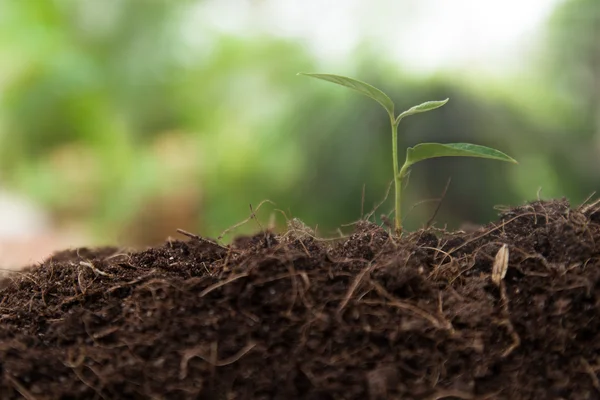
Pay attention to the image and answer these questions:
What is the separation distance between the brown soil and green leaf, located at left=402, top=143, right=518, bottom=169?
9 cm

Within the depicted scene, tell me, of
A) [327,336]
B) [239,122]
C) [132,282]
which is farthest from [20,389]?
[239,122]

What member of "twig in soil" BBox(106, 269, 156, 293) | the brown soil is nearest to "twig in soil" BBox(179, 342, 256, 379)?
the brown soil

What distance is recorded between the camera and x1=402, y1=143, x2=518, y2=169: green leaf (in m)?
0.54

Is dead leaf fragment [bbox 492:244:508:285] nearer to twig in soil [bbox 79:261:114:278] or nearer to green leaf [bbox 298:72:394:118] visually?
green leaf [bbox 298:72:394:118]

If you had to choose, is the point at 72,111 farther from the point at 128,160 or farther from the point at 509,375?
the point at 509,375

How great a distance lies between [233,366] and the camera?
16.7 inches

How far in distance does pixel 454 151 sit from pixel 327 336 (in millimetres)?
236

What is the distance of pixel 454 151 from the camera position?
1.85 feet

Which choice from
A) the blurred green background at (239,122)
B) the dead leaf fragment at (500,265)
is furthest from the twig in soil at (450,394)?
the blurred green background at (239,122)

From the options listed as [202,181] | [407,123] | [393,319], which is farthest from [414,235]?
[202,181]

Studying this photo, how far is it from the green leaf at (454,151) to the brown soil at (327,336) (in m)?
0.09

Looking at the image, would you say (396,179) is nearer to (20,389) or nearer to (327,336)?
(327,336)

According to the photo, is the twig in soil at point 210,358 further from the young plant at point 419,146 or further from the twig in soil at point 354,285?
the young plant at point 419,146

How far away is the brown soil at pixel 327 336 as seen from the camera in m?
0.42
